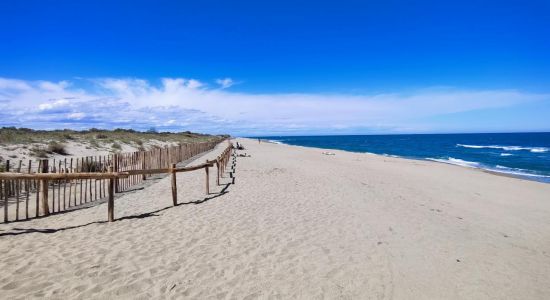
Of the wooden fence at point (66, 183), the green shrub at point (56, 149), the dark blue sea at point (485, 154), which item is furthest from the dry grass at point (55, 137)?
A: the dark blue sea at point (485, 154)

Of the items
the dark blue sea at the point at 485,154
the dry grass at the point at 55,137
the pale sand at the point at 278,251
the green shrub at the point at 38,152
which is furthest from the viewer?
the dark blue sea at the point at 485,154

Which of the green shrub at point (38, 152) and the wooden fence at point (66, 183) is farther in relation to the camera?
the green shrub at point (38, 152)

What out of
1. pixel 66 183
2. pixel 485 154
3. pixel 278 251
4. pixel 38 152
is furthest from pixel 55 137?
pixel 485 154

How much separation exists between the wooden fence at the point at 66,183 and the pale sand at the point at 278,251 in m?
0.67

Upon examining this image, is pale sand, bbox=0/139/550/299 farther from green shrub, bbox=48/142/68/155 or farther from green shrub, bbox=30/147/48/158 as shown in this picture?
green shrub, bbox=48/142/68/155

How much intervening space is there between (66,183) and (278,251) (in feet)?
33.0

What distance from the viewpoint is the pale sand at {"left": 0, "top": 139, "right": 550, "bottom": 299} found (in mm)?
4559

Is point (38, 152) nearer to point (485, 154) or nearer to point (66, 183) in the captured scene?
point (66, 183)

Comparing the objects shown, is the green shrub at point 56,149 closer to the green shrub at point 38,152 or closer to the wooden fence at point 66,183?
the green shrub at point 38,152

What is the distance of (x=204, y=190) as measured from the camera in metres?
11.6

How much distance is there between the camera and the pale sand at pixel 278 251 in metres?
4.56

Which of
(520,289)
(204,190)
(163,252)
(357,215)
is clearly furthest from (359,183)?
(163,252)

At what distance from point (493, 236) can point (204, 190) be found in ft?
28.8

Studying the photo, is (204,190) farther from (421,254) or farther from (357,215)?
(421,254)
